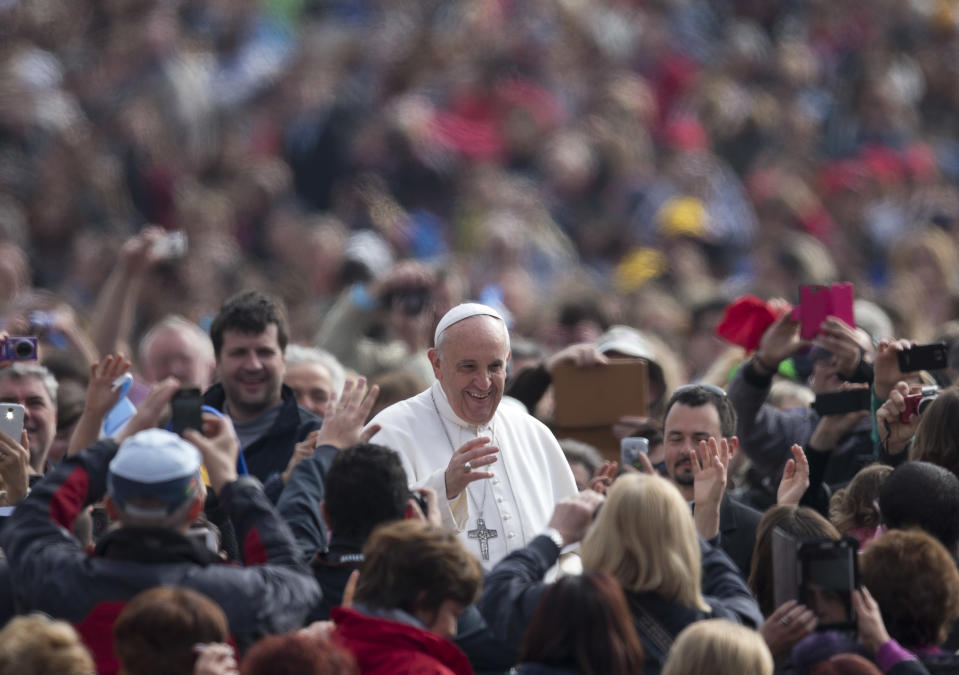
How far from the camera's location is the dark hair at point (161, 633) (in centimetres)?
505

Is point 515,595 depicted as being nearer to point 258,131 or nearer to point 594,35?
point 258,131

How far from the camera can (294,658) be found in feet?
16.3

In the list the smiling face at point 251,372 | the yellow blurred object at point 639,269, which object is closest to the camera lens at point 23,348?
the smiling face at point 251,372

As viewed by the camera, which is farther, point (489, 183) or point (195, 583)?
point (489, 183)

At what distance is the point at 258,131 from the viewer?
57.6 feet

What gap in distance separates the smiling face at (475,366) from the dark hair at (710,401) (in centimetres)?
86

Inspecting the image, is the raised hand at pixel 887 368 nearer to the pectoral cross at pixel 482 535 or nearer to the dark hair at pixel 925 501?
the dark hair at pixel 925 501

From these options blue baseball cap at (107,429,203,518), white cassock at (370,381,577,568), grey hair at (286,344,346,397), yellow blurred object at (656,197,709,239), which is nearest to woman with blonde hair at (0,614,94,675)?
blue baseball cap at (107,429,203,518)

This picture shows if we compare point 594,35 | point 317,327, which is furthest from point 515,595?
point 594,35

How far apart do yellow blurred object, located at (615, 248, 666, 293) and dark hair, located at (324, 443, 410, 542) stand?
10.4m

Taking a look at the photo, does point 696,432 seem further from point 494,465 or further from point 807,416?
point 807,416

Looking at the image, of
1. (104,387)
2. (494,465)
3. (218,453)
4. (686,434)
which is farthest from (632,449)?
(104,387)

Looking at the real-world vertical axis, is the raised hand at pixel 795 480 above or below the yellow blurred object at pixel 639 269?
below

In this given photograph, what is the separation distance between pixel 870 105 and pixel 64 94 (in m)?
8.83
